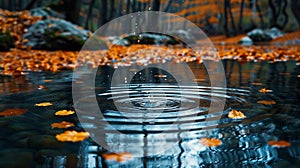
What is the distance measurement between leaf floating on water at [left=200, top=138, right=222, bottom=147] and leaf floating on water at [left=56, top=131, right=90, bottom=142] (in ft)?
2.11

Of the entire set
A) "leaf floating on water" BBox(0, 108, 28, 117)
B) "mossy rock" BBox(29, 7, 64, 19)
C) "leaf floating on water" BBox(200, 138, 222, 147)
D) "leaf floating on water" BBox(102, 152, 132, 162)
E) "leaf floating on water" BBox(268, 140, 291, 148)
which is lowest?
"leaf floating on water" BBox(102, 152, 132, 162)

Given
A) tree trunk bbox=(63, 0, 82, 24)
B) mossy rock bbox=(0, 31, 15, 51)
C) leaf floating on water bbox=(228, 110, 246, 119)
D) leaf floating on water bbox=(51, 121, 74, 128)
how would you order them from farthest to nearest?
tree trunk bbox=(63, 0, 82, 24)
mossy rock bbox=(0, 31, 15, 51)
leaf floating on water bbox=(228, 110, 246, 119)
leaf floating on water bbox=(51, 121, 74, 128)

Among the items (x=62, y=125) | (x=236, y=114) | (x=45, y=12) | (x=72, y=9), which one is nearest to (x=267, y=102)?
(x=236, y=114)

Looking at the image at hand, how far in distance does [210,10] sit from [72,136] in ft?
90.7

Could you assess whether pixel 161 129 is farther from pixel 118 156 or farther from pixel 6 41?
pixel 6 41

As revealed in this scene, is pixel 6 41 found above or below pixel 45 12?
below

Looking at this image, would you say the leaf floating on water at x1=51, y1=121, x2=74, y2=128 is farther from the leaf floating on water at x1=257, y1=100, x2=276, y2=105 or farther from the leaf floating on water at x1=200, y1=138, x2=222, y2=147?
the leaf floating on water at x1=257, y1=100, x2=276, y2=105

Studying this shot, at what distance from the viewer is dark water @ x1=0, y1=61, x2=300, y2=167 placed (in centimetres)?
129

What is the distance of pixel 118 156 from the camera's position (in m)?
1.33

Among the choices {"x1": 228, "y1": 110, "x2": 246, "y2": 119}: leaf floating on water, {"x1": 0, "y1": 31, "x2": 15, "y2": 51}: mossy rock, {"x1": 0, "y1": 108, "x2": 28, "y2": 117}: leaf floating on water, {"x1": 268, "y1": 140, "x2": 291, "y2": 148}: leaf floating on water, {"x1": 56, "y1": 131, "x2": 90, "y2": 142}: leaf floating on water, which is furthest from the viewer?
{"x1": 0, "y1": 31, "x2": 15, "y2": 51}: mossy rock

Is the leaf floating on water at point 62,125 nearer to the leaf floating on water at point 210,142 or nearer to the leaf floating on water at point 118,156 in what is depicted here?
the leaf floating on water at point 118,156

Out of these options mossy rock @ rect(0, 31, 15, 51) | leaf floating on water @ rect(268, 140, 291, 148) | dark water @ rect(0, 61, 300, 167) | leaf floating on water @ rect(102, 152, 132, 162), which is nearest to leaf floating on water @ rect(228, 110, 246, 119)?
dark water @ rect(0, 61, 300, 167)

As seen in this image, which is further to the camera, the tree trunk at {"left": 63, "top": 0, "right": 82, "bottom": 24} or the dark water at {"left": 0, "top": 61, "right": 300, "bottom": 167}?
the tree trunk at {"left": 63, "top": 0, "right": 82, "bottom": 24}

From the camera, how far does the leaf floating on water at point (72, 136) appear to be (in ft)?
5.06
